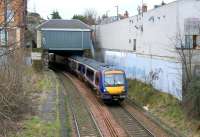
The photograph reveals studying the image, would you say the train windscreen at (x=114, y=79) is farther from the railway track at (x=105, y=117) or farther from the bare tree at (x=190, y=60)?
the bare tree at (x=190, y=60)

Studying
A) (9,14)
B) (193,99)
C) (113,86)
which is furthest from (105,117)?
(9,14)

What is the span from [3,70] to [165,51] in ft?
53.6

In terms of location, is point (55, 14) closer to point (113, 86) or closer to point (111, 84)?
point (111, 84)

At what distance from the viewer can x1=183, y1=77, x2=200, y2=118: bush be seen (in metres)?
20.5

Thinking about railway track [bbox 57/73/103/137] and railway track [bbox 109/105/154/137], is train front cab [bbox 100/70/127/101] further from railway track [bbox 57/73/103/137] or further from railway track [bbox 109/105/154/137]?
railway track [bbox 57/73/103/137]

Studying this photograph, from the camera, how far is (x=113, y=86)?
28.5 m

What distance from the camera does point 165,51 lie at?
32.5 meters

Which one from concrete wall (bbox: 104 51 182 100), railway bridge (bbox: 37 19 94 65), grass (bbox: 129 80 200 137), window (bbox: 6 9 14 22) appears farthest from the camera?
railway bridge (bbox: 37 19 94 65)

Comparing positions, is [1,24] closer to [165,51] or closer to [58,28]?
[165,51]

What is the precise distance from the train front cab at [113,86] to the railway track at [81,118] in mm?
1649

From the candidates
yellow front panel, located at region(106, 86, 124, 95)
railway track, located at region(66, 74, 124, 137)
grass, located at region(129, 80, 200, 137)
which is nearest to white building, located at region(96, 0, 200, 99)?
grass, located at region(129, 80, 200, 137)

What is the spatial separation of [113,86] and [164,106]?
4614 millimetres

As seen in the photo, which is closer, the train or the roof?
the train

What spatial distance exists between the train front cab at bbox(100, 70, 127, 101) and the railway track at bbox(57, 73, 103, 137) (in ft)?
5.41
